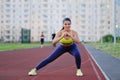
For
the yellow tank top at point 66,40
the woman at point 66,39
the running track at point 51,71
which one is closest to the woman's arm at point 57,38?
the woman at point 66,39

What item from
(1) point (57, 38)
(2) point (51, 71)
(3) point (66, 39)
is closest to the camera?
(1) point (57, 38)

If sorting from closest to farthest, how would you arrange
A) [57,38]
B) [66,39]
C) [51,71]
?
[57,38] → [66,39] → [51,71]

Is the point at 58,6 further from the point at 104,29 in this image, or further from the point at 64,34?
the point at 64,34

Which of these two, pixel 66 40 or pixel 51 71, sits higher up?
pixel 66 40

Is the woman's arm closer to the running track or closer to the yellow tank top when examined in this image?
the yellow tank top

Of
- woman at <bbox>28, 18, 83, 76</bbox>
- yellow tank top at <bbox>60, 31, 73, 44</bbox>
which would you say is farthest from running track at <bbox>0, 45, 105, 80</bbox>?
yellow tank top at <bbox>60, 31, 73, 44</bbox>

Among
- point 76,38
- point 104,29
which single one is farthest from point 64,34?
point 104,29

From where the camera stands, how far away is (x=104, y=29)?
110062 millimetres

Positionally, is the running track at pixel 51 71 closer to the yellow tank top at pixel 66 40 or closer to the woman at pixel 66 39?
the woman at pixel 66 39

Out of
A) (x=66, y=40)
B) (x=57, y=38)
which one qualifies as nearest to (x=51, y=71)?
(x=66, y=40)

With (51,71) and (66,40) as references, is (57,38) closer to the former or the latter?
(66,40)

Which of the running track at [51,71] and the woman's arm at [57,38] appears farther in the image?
the running track at [51,71]

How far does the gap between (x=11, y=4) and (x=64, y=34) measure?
104 meters

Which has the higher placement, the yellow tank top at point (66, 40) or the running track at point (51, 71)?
the yellow tank top at point (66, 40)
